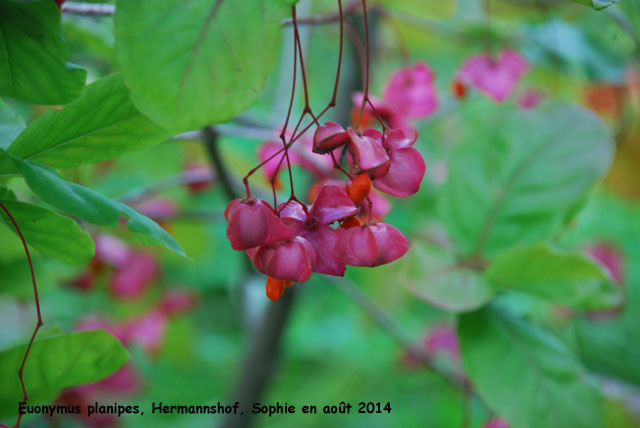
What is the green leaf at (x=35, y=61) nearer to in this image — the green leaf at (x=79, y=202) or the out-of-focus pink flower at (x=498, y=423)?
the green leaf at (x=79, y=202)

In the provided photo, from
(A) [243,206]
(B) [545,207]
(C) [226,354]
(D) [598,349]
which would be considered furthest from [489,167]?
(C) [226,354]

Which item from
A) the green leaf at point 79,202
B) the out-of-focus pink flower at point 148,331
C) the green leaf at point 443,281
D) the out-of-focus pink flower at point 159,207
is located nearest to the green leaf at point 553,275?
the green leaf at point 443,281

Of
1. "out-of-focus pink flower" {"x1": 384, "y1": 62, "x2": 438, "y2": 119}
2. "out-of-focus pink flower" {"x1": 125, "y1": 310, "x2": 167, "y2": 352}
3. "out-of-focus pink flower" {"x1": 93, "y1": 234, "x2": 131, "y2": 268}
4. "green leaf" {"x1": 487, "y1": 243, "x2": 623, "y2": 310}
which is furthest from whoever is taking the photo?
"out-of-focus pink flower" {"x1": 125, "y1": 310, "x2": 167, "y2": 352}

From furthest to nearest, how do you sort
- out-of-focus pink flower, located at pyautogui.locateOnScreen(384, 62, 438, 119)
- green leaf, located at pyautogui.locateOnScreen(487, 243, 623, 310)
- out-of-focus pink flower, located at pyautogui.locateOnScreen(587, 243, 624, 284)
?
out-of-focus pink flower, located at pyautogui.locateOnScreen(587, 243, 624, 284), out-of-focus pink flower, located at pyautogui.locateOnScreen(384, 62, 438, 119), green leaf, located at pyautogui.locateOnScreen(487, 243, 623, 310)

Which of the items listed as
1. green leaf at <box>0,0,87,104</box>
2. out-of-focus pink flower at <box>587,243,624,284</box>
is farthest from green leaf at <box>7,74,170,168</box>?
out-of-focus pink flower at <box>587,243,624,284</box>

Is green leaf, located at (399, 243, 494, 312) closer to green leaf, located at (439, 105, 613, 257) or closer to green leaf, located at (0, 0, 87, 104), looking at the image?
green leaf, located at (439, 105, 613, 257)

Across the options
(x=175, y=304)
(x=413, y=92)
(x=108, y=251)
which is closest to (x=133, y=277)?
(x=175, y=304)
